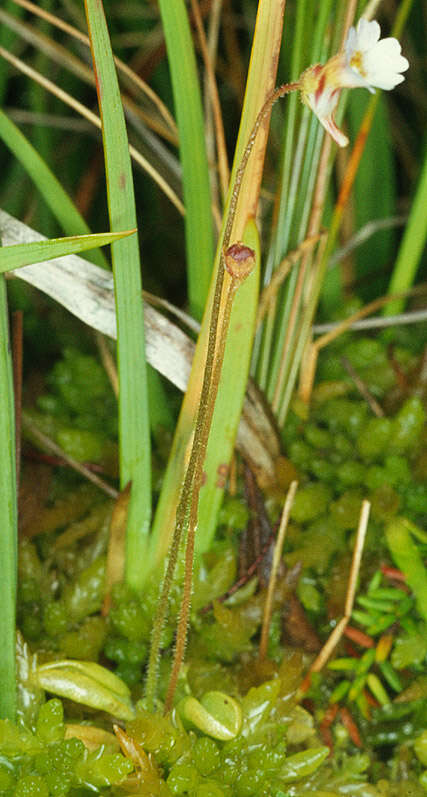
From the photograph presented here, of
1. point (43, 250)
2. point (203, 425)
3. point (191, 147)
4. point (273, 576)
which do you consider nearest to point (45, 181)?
point (191, 147)

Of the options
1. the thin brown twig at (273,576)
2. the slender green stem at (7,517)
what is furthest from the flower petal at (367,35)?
the thin brown twig at (273,576)

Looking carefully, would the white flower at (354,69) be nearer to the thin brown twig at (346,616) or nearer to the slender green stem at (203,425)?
the slender green stem at (203,425)

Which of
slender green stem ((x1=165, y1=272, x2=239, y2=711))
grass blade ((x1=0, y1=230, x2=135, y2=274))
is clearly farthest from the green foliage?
grass blade ((x1=0, y1=230, x2=135, y2=274))

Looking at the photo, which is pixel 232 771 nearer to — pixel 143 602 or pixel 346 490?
pixel 143 602

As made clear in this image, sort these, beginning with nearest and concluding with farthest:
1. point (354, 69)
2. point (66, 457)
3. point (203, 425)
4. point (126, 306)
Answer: point (354, 69), point (203, 425), point (126, 306), point (66, 457)

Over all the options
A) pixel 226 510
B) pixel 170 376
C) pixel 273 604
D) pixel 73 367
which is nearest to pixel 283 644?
pixel 273 604

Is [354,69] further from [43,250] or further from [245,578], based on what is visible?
[245,578]

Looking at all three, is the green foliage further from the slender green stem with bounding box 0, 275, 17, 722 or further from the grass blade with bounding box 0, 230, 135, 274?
the grass blade with bounding box 0, 230, 135, 274
